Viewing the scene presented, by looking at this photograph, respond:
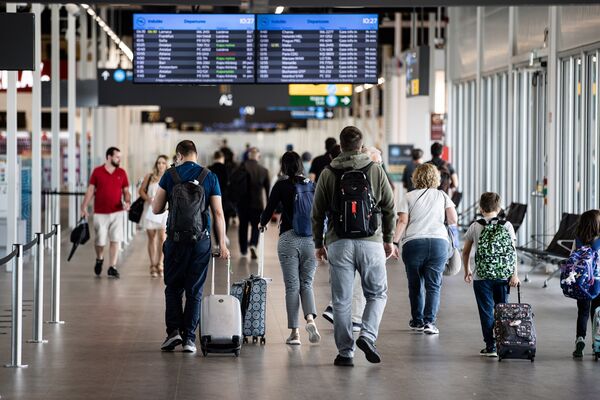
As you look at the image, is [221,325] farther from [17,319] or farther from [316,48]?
[316,48]

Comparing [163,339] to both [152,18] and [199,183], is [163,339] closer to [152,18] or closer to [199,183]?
[199,183]

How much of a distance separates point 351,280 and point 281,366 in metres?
0.82

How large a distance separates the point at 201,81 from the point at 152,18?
1.06 meters

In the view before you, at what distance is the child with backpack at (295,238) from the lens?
33.8 ft

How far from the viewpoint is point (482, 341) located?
1073 centimetres

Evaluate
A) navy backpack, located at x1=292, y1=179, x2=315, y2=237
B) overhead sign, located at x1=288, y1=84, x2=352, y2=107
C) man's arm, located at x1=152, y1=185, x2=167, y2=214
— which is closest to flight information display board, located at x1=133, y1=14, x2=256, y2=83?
navy backpack, located at x1=292, y1=179, x2=315, y2=237

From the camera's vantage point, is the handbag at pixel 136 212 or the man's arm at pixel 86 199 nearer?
the handbag at pixel 136 212

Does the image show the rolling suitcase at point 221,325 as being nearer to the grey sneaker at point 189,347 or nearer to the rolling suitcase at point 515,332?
the grey sneaker at point 189,347

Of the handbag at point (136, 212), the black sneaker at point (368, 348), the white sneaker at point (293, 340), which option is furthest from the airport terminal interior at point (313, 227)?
the handbag at point (136, 212)

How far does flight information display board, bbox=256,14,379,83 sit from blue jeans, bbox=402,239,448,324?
5841 millimetres

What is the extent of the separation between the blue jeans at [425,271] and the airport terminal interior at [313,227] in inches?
1.4

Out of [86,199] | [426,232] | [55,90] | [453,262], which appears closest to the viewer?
[426,232]

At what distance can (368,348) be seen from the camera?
916 centimetres

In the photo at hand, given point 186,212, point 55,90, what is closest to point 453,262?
point 186,212
